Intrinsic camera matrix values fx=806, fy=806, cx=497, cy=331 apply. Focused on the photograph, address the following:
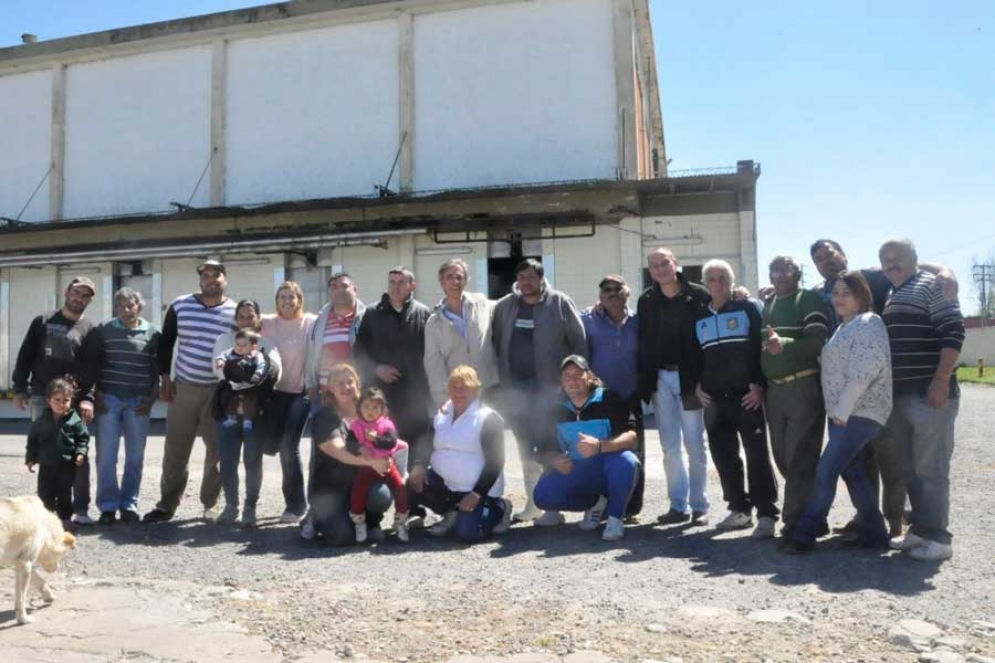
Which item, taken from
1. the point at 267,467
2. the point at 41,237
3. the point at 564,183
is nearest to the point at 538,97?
the point at 564,183

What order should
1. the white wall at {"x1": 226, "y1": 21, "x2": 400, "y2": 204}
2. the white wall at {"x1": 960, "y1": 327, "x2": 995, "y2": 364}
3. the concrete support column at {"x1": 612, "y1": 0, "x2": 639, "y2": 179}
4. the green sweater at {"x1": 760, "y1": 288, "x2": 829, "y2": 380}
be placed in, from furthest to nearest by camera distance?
the white wall at {"x1": 960, "y1": 327, "x2": 995, "y2": 364} → the white wall at {"x1": 226, "y1": 21, "x2": 400, "y2": 204} → the concrete support column at {"x1": 612, "y1": 0, "x2": 639, "y2": 179} → the green sweater at {"x1": 760, "y1": 288, "x2": 829, "y2": 380}

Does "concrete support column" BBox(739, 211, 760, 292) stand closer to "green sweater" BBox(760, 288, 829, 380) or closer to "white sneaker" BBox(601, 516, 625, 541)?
"green sweater" BBox(760, 288, 829, 380)

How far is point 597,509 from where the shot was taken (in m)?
6.03

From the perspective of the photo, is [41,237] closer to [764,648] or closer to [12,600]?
[12,600]

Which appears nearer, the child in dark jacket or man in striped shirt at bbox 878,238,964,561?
man in striped shirt at bbox 878,238,964,561

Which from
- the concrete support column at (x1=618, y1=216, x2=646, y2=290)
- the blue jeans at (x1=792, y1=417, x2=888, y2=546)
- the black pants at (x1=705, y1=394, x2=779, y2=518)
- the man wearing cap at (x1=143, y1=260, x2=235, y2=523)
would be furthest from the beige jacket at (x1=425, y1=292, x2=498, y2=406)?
the concrete support column at (x1=618, y1=216, x2=646, y2=290)

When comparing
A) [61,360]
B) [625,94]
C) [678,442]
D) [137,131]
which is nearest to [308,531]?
[61,360]

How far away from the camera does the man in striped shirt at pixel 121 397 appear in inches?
257

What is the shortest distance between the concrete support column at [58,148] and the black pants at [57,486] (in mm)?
16162

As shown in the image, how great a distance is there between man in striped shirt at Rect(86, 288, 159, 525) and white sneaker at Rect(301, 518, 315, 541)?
177 cm

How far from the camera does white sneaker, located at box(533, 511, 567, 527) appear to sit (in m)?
6.17

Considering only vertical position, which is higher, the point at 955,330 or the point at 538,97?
the point at 538,97

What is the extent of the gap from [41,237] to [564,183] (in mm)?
12604

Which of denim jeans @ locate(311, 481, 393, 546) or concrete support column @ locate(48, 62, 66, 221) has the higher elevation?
concrete support column @ locate(48, 62, 66, 221)
